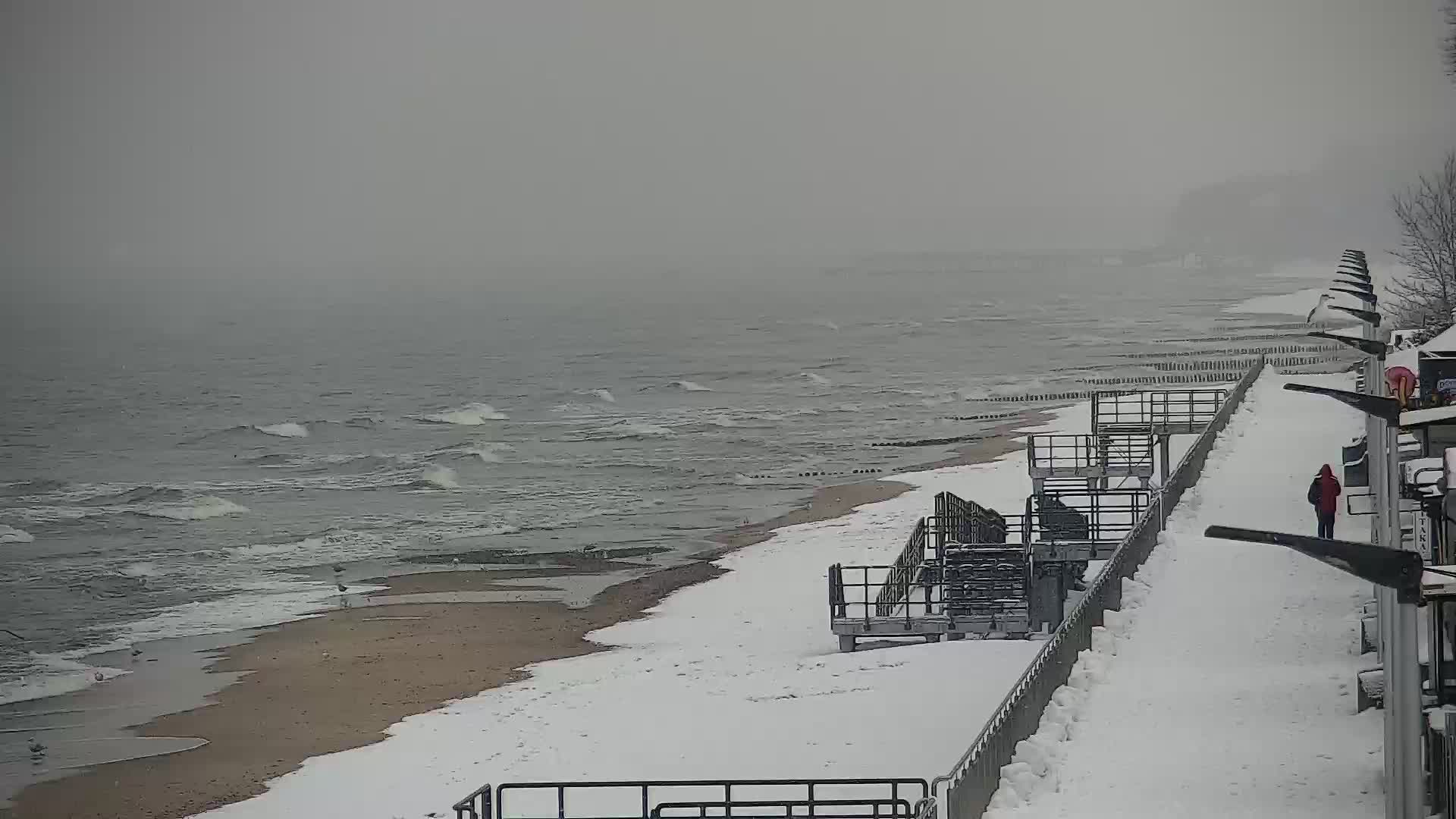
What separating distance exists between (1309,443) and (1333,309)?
1144 inches

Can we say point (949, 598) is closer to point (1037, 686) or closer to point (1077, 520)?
point (1077, 520)

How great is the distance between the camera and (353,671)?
1303 inches

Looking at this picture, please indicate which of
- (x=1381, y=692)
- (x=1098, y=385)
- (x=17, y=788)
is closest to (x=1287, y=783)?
(x=1381, y=692)

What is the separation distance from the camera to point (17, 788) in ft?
88.5

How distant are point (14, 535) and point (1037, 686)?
51540mm

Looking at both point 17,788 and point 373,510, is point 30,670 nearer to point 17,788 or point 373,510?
point 17,788

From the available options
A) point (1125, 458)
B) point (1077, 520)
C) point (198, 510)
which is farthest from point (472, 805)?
point (198, 510)

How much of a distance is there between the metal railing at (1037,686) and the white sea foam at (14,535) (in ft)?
142

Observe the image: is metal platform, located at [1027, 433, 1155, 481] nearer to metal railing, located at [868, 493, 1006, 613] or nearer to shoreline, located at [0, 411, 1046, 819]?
metal railing, located at [868, 493, 1006, 613]

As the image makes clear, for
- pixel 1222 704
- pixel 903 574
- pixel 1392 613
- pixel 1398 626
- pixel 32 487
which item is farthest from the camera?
pixel 32 487

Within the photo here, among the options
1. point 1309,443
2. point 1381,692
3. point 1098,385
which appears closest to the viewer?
point 1381,692

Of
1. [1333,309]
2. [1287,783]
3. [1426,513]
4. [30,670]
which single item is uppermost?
[1333,309]

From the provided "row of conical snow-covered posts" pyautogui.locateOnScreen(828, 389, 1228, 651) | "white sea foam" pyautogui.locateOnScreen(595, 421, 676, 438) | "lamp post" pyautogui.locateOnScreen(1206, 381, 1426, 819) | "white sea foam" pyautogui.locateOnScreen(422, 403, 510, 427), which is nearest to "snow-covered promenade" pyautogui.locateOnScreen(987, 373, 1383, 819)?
"row of conical snow-covered posts" pyautogui.locateOnScreen(828, 389, 1228, 651)

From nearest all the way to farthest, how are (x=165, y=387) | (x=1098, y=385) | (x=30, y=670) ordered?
(x=30, y=670) → (x=1098, y=385) → (x=165, y=387)
